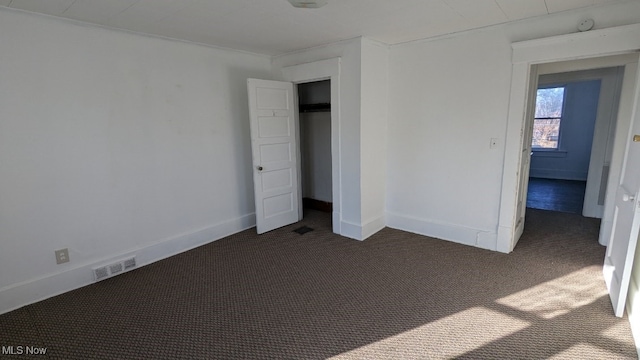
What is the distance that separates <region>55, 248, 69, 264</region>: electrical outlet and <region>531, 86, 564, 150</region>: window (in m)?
8.62

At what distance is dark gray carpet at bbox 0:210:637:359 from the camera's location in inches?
77.9

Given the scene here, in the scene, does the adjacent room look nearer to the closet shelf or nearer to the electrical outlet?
the electrical outlet

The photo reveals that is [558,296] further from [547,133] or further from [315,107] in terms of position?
[547,133]

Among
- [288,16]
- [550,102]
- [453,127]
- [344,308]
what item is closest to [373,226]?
[453,127]

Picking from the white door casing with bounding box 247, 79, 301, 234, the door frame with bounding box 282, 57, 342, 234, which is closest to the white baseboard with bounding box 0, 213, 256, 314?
the white door casing with bounding box 247, 79, 301, 234

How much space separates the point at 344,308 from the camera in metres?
2.39

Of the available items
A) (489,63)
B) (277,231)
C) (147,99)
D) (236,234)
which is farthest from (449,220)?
(147,99)

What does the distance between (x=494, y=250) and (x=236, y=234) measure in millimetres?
3038

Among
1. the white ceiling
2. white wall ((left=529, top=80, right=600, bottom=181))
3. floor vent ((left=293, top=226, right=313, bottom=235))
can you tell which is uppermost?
the white ceiling

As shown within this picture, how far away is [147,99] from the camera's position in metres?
3.08

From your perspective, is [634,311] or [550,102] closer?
[634,311]

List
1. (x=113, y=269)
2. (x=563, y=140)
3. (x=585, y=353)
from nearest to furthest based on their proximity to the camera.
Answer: (x=585, y=353) → (x=113, y=269) → (x=563, y=140)

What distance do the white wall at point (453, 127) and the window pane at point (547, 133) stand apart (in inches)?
213

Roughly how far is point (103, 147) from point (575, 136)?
29.5 ft
